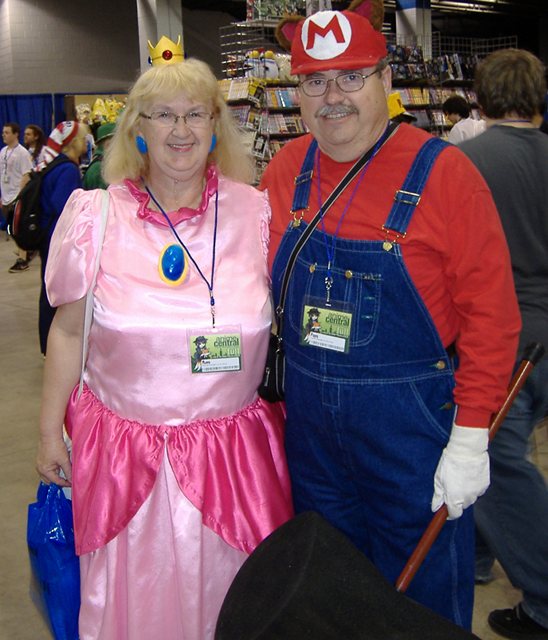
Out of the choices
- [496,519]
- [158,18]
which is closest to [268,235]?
[496,519]

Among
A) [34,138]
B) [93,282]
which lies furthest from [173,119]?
[34,138]

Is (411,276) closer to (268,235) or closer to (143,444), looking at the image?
(268,235)

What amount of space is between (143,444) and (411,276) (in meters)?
0.74

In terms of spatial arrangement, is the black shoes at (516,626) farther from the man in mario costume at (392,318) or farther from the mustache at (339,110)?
the mustache at (339,110)

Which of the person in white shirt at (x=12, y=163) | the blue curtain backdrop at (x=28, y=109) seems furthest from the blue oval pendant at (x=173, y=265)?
the blue curtain backdrop at (x=28, y=109)

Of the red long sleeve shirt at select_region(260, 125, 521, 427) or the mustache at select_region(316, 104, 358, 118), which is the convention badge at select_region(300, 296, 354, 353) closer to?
the red long sleeve shirt at select_region(260, 125, 521, 427)

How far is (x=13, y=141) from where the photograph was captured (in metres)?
9.52

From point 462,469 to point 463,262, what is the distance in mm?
433

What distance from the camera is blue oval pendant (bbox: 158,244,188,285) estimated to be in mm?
1529

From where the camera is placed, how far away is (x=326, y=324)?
1415 mm

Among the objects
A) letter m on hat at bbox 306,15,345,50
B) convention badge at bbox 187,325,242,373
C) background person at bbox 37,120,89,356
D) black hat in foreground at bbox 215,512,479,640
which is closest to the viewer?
→ black hat in foreground at bbox 215,512,479,640

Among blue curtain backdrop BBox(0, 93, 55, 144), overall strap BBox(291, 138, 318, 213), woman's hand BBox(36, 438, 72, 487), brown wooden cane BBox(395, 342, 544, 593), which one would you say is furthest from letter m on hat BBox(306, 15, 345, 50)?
blue curtain backdrop BBox(0, 93, 55, 144)

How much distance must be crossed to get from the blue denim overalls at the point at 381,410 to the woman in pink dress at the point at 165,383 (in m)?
0.16

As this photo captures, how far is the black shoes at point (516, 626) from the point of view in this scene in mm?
2008
